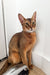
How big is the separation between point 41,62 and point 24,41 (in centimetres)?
31

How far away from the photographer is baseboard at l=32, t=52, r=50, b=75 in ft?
3.27

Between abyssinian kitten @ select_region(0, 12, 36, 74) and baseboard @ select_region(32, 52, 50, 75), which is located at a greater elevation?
abyssinian kitten @ select_region(0, 12, 36, 74)

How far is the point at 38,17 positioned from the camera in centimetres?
96

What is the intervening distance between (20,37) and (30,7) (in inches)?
11.7

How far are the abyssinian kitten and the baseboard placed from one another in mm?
91

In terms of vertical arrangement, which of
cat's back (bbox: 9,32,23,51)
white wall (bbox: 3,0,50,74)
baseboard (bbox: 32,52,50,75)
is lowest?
baseboard (bbox: 32,52,50,75)

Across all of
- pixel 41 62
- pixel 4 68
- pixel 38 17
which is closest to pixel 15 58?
pixel 4 68

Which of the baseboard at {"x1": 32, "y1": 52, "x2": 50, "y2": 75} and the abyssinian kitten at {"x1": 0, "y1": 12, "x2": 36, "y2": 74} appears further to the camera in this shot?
the baseboard at {"x1": 32, "y1": 52, "x2": 50, "y2": 75}

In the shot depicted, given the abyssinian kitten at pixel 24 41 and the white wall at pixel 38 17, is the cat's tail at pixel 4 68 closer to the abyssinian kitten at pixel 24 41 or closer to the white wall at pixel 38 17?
the abyssinian kitten at pixel 24 41

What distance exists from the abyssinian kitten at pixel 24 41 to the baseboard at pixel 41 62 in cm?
9

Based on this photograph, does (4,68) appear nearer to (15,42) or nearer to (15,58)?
(15,58)

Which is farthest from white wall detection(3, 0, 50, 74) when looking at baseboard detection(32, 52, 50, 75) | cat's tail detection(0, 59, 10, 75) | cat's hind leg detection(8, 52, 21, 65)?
cat's tail detection(0, 59, 10, 75)

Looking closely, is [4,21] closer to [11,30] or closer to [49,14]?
[11,30]

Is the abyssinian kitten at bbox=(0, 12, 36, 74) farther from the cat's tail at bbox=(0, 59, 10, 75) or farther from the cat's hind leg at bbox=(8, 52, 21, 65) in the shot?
the cat's tail at bbox=(0, 59, 10, 75)
